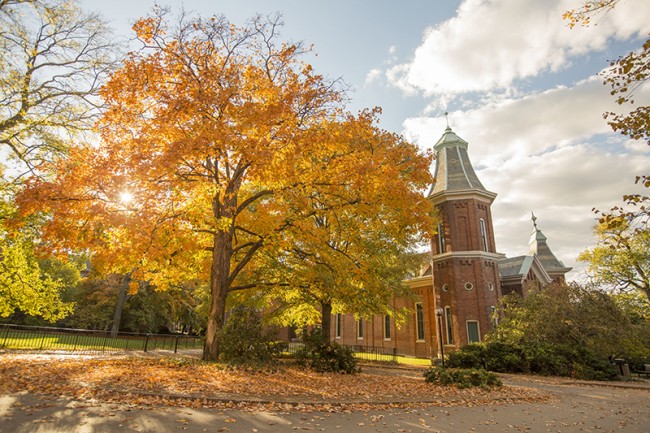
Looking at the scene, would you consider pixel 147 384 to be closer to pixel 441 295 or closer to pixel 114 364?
pixel 114 364

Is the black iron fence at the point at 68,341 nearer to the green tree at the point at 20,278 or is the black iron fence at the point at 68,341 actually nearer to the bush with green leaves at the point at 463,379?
the green tree at the point at 20,278

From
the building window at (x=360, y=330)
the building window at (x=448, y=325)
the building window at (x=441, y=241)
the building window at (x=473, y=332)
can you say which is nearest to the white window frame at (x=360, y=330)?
the building window at (x=360, y=330)

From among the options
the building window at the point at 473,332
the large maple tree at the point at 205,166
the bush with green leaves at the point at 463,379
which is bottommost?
the bush with green leaves at the point at 463,379

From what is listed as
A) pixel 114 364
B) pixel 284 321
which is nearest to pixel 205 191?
pixel 114 364

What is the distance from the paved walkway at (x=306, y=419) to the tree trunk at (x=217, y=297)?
5901mm

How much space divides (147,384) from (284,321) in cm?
1249

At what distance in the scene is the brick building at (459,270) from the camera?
26.5 meters

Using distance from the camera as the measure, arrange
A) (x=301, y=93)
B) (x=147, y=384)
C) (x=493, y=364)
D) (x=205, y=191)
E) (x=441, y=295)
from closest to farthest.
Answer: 1. (x=147, y=384)
2. (x=205, y=191)
3. (x=301, y=93)
4. (x=493, y=364)
5. (x=441, y=295)

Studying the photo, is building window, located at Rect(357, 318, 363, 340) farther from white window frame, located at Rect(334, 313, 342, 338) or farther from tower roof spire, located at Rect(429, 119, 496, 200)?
tower roof spire, located at Rect(429, 119, 496, 200)

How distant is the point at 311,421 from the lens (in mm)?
6625

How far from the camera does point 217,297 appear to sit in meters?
12.5

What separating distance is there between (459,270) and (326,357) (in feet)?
54.0

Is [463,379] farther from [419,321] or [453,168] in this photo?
[453,168]

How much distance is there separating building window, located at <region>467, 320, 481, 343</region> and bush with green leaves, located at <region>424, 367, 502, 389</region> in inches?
571
